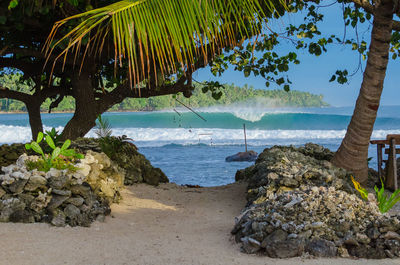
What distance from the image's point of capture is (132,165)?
9531mm

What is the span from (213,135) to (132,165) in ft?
88.8

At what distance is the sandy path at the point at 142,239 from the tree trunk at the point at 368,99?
2511 mm

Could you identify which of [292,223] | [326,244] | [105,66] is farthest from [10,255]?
[105,66]

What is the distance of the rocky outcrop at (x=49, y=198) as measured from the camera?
6.03 meters

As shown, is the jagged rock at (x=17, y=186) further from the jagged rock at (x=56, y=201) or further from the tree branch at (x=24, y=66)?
the tree branch at (x=24, y=66)

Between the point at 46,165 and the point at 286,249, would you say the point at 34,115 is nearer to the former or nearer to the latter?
the point at 46,165

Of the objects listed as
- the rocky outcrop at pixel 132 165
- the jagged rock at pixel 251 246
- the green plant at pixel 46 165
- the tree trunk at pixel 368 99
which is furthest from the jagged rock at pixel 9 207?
the tree trunk at pixel 368 99

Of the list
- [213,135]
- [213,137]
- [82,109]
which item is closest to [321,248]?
[82,109]

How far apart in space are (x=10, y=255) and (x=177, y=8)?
10.3 feet

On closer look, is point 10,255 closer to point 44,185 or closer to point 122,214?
point 44,185

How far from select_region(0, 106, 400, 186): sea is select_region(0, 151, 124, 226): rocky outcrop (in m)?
1.75

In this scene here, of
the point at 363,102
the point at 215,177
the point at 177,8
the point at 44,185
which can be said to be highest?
the point at 177,8

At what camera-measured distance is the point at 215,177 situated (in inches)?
667

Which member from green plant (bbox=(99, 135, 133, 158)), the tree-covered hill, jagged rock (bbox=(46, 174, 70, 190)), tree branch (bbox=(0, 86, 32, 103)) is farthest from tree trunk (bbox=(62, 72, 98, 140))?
the tree-covered hill
